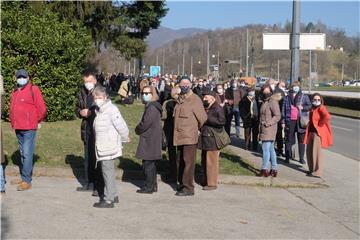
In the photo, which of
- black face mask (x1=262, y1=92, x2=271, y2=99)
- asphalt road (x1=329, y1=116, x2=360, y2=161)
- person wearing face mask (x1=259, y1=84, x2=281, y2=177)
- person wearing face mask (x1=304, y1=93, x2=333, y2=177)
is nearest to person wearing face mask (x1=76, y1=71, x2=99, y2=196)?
person wearing face mask (x1=259, y1=84, x2=281, y2=177)

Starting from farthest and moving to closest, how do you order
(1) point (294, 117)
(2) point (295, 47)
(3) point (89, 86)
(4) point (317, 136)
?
(2) point (295, 47) < (1) point (294, 117) < (4) point (317, 136) < (3) point (89, 86)

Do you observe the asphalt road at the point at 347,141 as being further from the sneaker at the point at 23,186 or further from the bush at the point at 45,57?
the sneaker at the point at 23,186

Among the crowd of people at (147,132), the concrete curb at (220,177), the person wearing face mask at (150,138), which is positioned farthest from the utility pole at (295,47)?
the person wearing face mask at (150,138)

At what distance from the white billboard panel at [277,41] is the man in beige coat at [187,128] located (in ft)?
20.3

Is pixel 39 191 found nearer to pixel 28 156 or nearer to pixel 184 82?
pixel 28 156

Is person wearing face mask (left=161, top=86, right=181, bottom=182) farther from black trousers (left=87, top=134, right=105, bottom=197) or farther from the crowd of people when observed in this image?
black trousers (left=87, top=134, right=105, bottom=197)

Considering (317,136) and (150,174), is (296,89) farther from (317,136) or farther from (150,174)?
(150,174)

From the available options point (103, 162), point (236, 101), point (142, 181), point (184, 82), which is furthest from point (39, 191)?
point (236, 101)

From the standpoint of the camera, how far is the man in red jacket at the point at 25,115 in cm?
852

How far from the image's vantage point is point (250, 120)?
1464cm

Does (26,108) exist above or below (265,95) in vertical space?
below

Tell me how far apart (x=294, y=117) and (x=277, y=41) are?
9.06 feet

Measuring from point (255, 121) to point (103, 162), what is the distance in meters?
7.13

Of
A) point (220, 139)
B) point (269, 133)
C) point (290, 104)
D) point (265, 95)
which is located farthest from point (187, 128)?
point (290, 104)
